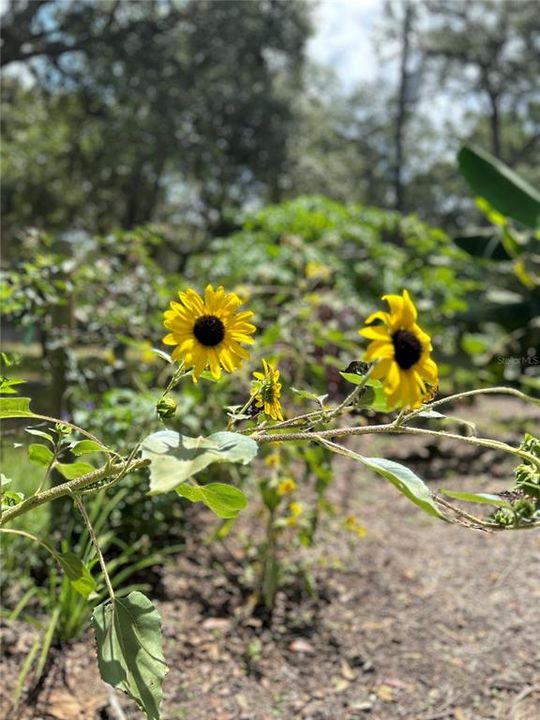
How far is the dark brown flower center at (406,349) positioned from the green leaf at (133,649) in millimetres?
405

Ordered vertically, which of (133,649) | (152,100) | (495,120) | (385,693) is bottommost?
(133,649)

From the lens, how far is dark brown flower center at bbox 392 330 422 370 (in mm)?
705

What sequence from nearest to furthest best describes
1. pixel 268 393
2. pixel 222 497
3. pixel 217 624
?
pixel 222 497 < pixel 268 393 < pixel 217 624

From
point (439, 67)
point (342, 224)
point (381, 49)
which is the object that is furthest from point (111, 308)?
point (439, 67)

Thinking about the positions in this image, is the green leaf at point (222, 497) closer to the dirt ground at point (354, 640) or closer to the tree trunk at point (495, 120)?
the dirt ground at point (354, 640)

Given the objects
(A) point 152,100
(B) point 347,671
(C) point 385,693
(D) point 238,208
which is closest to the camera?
(C) point 385,693

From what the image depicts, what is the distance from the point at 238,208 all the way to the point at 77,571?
614 inches

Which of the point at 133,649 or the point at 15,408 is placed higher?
the point at 15,408

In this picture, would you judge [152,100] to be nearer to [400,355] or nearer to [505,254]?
[505,254]

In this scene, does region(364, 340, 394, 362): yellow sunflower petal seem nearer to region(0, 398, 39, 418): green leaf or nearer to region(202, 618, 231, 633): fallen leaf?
region(0, 398, 39, 418): green leaf

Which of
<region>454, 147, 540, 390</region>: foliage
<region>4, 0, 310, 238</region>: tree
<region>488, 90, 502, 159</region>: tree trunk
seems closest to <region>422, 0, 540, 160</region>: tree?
<region>488, 90, 502, 159</region>: tree trunk

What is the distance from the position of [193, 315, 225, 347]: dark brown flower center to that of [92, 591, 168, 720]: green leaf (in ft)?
1.00

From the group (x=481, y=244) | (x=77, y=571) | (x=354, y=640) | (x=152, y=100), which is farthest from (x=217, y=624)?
(x=152, y=100)

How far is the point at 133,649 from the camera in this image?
2.64 feet
